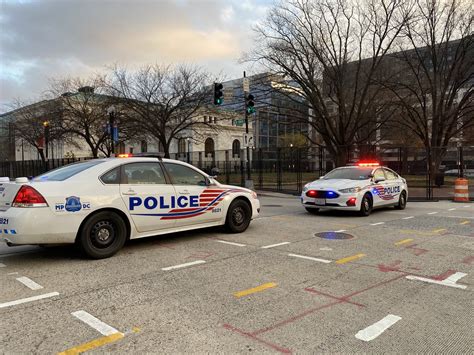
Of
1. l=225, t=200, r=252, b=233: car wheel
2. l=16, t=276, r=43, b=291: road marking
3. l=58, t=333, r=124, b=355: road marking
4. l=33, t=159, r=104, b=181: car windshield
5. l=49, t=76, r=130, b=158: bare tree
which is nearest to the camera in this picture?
l=58, t=333, r=124, b=355: road marking

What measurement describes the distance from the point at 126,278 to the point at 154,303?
108 centimetres

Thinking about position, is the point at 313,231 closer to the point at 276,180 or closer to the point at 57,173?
the point at 57,173

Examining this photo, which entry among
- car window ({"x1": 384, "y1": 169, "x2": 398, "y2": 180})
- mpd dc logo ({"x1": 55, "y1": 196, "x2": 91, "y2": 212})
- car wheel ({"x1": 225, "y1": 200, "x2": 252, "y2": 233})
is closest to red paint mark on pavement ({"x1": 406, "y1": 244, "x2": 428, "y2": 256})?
car wheel ({"x1": 225, "y1": 200, "x2": 252, "y2": 233})

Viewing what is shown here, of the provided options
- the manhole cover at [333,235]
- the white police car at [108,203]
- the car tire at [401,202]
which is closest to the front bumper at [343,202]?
the manhole cover at [333,235]

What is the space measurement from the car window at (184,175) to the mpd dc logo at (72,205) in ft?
5.79

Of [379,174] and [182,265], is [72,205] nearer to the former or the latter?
[182,265]

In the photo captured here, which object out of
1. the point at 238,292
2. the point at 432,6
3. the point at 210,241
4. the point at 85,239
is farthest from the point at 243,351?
the point at 432,6

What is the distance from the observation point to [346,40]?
966 inches

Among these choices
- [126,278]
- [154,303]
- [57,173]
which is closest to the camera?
[154,303]

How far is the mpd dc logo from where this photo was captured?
18.5 feet

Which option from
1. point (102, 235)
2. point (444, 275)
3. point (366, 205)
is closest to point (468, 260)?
point (444, 275)

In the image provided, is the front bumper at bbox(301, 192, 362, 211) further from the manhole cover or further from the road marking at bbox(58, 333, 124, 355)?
the road marking at bbox(58, 333, 124, 355)

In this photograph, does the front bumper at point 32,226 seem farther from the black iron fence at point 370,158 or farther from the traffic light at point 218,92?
the traffic light at point 218,92

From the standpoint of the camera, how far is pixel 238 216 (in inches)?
331
